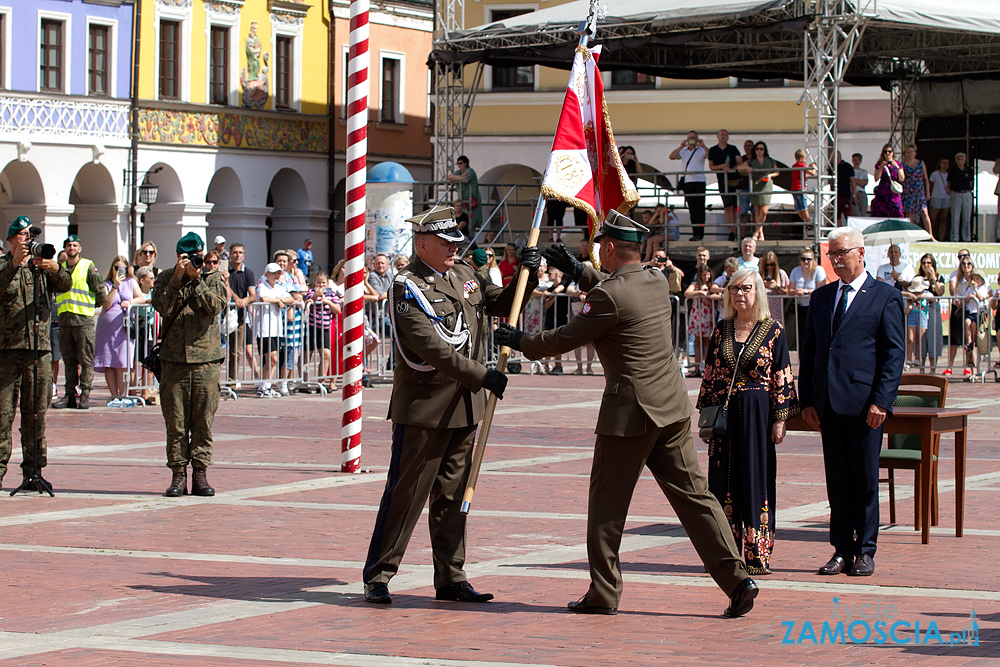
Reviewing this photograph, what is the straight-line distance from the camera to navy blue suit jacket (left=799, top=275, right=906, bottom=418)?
29.3ft

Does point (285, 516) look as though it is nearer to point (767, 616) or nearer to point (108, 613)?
point (108, 613)

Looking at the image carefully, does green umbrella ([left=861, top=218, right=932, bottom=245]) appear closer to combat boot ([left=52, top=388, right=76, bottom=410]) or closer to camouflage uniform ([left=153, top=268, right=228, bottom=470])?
combat boot ([left=52, top=388, right=76, bottom=410])

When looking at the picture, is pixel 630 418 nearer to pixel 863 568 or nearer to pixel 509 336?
pixel 509 336

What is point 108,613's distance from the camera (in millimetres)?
7613

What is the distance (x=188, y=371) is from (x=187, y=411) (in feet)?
0.99

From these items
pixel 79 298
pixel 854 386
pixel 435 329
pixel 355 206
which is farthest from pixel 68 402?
pixel 854 386

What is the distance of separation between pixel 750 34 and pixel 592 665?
24.2 meters

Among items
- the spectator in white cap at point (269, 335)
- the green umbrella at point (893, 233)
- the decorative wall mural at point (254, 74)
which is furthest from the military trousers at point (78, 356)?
the decorative wall mural at point (254, 74)

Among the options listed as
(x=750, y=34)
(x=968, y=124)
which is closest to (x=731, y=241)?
(x=750, y=34)

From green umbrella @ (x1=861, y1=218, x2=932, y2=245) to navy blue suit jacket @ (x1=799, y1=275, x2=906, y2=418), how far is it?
1754 cm

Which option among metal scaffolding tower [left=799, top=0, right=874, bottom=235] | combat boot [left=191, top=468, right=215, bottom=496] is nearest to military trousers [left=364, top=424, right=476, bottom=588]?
combat boot [left=191, top=468, right=215, bottom=496]

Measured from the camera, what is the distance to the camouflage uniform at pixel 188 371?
38.7 ft

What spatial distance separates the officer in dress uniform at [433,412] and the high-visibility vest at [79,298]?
37.0 feet

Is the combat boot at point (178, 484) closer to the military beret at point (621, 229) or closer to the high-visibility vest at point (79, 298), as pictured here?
the military beret at point (621, 229)
